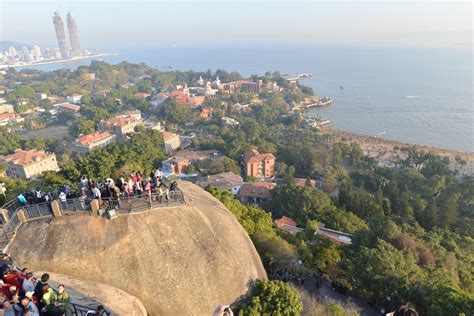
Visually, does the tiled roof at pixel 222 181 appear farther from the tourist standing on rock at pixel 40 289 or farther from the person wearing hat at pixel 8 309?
the person wearing hat at pixel 8 309

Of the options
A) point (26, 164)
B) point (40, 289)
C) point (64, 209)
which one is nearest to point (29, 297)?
point (40, 289)

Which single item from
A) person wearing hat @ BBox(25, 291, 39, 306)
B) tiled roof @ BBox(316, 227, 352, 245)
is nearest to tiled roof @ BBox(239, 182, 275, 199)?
tiled roof @ BBox(316, 227, 352, 245)

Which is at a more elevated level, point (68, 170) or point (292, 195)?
point (68, 170)

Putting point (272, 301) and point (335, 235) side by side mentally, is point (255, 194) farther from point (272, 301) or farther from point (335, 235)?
point (272, 301)

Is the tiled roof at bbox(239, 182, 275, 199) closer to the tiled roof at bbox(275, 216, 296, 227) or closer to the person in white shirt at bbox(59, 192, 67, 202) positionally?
the tiled roof at bbox(275, 216, 296, 227)

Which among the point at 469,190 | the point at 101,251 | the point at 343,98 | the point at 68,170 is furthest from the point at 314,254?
the point at 343,98

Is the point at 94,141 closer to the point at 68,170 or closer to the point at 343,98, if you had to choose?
the point at 68,170

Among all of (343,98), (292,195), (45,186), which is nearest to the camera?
(45,186)
